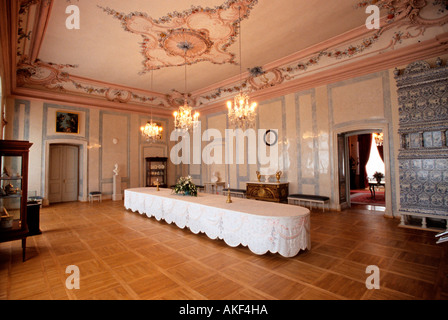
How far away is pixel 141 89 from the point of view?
9852 millimetres

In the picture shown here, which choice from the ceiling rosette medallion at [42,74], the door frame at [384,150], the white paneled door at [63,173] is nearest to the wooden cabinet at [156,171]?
the white paneled door at [63,173]

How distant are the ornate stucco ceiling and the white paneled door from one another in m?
2.13

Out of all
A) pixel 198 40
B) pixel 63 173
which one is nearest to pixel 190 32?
pixel 198 40

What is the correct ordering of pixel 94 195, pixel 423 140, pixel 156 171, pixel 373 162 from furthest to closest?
1. pixel 373 162
2. pixel 156 171
3. pixel 94 195
4. pixel 423 140

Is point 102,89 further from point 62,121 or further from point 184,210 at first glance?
point 184,210

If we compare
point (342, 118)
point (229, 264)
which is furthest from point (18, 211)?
point (342, 118)

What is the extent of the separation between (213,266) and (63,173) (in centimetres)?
876

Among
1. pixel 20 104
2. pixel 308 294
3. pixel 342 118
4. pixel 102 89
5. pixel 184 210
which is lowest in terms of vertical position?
pixel 308 294

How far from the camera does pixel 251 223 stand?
351 centimetres

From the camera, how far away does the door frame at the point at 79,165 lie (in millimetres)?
8062

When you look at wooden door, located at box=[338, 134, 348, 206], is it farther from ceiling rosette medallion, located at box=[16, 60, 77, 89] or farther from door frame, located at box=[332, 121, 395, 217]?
ceiling rosette medallion, located at box=[16, 60, 77, 89]

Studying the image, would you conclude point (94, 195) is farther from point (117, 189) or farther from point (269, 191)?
point (269, 191)

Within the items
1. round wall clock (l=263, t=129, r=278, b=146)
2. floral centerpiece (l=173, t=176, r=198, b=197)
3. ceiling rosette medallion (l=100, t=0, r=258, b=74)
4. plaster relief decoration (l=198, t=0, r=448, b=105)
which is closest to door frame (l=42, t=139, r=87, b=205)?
Result: ceiling rosette medallion (l=100, t=0, r=258, b=74)

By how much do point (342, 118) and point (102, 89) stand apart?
350 inches
